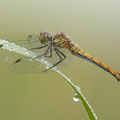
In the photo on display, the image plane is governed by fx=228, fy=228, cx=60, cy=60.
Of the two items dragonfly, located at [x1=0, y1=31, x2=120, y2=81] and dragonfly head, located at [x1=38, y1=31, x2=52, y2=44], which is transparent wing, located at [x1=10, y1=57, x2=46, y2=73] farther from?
dragonfly head, located at [x1=38, y1=31, x2=52, y2=44]

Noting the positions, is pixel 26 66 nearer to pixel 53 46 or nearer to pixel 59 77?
pixel 53 46

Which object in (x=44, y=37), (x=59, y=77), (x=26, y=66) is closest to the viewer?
(x=26, y=66)

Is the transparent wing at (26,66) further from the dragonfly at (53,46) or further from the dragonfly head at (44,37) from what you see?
the dragonfly head at (44,37)

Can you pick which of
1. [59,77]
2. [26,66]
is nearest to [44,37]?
[26,66]

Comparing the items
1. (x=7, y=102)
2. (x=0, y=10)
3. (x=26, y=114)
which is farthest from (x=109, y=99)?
(x=0, y=10)

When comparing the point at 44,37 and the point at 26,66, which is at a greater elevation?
the point at 44,37

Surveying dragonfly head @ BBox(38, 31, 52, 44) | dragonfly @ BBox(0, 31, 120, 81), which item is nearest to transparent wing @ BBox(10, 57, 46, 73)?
dragonfly @ BBox(0, 31, 120, 81)

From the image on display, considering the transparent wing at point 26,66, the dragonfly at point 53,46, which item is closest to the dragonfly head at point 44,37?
the dragonfly at point 53,46

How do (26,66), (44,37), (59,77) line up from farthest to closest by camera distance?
(59,77) < (44,37) < (26,66)

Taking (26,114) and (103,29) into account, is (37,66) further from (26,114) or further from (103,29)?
(103,29)
